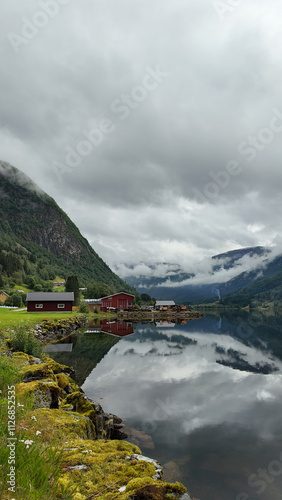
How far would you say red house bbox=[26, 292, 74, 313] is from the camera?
76.8 meters

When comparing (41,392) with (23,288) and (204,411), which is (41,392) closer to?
(204,411)

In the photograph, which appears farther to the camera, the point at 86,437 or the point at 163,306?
the point at 163,306

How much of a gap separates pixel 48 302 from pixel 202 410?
67951 millimetres

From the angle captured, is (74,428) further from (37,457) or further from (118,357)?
(118,357)

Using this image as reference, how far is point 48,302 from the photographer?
79.5 m

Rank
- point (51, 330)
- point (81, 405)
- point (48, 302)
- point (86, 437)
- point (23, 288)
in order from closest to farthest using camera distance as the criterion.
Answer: point (86, 437) < point (81, 405) < point (51, 330) < point (48, 302) < point (23, 288)

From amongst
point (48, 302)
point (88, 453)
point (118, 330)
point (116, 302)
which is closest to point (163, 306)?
point (116, 302)

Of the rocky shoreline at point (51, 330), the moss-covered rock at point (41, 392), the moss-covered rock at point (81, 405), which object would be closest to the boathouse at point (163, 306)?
the rocky shoreline at point (51, 330)

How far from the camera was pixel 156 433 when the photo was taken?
15.6 metres

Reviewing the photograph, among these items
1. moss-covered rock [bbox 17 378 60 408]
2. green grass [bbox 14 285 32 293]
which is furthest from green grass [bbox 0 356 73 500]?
green grass [bbox 14 285 32 293]

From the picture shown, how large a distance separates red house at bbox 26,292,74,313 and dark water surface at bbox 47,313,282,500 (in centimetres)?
4329

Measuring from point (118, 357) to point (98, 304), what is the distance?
106 m

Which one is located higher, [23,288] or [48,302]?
[23,288]

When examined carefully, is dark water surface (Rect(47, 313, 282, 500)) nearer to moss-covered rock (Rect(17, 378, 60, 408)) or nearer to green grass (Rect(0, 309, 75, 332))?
moss-covered rock (Rect(17, 378, 60, 408))
